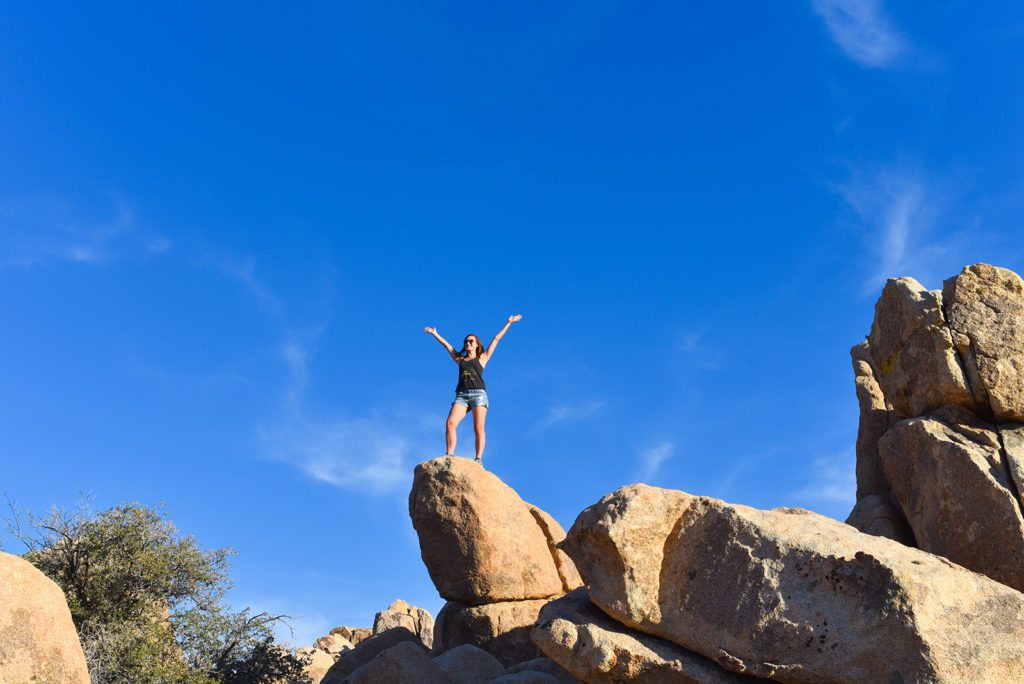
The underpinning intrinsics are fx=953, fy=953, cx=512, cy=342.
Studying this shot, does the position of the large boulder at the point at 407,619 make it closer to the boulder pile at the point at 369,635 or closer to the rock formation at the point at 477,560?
the boulder pile at the point at 369,635

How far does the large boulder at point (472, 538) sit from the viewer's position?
63.8 ft

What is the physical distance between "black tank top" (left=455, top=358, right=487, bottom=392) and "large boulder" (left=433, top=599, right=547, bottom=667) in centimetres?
477

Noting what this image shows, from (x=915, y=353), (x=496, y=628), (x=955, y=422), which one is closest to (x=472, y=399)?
(x=496, y=628)

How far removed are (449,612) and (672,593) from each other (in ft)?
26.4

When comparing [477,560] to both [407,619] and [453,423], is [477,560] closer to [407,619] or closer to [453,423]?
[453,423]

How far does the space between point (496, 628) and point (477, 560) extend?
1415 mm

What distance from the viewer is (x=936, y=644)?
1182cm

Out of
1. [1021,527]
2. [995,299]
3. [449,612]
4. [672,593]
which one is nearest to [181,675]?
[449,612]

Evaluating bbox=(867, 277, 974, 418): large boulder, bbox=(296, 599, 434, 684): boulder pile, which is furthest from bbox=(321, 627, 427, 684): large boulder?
bbox=(867, 277, 974, 418): large boulder

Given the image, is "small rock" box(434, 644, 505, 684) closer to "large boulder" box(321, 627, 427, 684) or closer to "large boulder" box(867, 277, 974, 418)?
"large boulder" box(321, 627, 427, 684)

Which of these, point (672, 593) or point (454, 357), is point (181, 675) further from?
point (672, 593)

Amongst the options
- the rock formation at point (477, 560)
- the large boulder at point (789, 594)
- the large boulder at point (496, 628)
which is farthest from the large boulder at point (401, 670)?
the large boulder at point (789, 594)

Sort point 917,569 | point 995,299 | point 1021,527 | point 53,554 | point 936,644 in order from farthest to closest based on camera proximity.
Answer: point 53,554 < point 995,299 < point 1021,527 < point 917,569 < point 936,644

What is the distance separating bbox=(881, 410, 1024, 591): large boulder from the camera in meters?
15.4
